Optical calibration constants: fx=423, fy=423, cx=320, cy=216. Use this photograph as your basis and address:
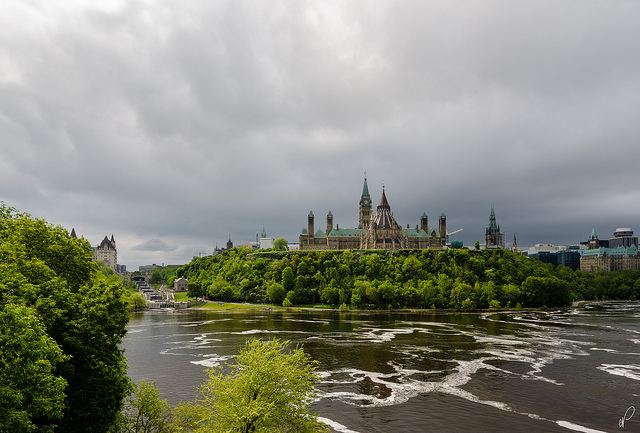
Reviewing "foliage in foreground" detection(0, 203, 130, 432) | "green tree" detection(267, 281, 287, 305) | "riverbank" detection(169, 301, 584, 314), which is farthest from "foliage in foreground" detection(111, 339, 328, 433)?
"green tree" detection(267, 281, 287, 305)

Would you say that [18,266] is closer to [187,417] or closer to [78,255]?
[78,255]

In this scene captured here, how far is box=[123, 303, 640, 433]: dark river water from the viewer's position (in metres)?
44.4

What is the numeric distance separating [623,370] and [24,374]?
73883 mm

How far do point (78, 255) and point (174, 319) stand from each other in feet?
318

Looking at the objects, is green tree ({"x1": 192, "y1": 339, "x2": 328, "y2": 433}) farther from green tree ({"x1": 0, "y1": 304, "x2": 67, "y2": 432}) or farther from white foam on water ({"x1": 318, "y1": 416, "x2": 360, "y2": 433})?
white foam on water ({"x1": 318, "y1": 416, "x2": 360, "y2": 433})

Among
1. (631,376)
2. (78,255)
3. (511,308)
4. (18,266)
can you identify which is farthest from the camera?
(511,308)

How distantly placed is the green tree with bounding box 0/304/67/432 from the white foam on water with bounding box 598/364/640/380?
6909 centimetres

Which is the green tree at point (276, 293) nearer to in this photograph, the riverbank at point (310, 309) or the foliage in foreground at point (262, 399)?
the riverbank at point (310, 309)

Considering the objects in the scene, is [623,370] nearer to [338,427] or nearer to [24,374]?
[338,427]

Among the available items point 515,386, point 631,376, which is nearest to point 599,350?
point 631,376

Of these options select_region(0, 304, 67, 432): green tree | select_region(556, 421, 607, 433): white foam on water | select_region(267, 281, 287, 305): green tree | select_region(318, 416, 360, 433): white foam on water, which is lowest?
select_region(556, 421, 607, 433): white foam on water

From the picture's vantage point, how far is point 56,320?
96.1 ft

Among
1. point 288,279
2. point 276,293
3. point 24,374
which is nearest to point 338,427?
point 24,374

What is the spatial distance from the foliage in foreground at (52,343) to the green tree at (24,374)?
4 cm
